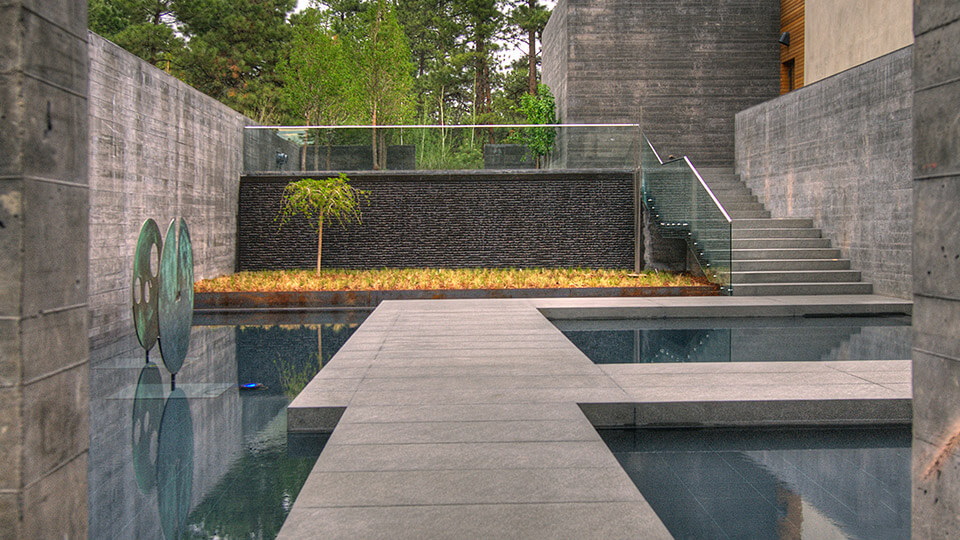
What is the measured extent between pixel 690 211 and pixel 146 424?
1012cm

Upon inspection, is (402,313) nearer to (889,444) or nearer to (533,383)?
(533,383)

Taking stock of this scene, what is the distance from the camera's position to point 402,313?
8883 mm

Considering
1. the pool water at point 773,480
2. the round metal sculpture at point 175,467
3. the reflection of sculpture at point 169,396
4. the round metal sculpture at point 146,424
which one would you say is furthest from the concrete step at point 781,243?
the round metal sculpture at point 175,467

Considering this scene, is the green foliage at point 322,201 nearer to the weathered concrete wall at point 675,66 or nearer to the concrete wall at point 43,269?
the weathered concrete wall at point 675,66

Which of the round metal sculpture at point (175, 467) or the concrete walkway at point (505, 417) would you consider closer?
the concrete walkway at point (505, 417)

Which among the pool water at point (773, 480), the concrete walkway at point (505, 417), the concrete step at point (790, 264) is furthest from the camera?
the concrete step at point (790, 264)

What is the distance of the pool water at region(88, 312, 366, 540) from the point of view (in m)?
3.07

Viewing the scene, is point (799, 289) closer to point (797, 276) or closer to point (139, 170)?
point (797, 276)

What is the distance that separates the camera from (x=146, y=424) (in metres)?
4.46

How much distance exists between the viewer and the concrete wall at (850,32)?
12.0 metres

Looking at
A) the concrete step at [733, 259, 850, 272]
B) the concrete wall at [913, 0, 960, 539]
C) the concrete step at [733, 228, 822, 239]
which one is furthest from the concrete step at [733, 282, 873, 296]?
the concrete wall at [913, 0, 960, 539]

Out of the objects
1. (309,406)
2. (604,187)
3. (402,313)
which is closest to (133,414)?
(309,406)

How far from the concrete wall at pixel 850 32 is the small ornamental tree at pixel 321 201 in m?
9.32

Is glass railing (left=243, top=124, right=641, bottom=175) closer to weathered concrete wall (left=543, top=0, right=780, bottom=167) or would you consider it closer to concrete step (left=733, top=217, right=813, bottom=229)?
concrete step (left=733, top=217, right=813, bottom=229)
